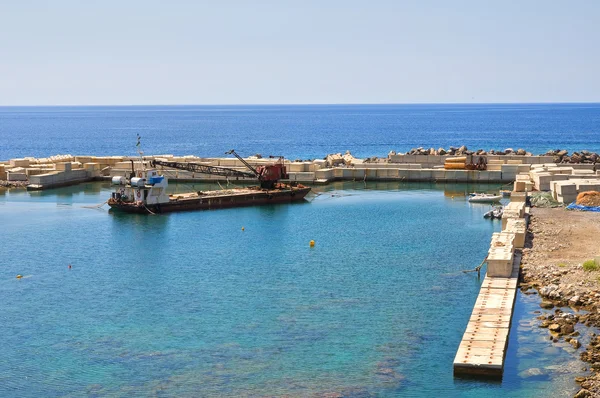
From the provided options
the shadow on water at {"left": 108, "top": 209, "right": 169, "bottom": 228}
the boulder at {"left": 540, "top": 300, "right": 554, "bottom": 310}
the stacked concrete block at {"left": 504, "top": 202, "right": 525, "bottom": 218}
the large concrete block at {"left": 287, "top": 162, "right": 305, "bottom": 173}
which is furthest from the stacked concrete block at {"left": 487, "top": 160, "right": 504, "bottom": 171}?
the boulder at {"left": 540, "top": 300, "right": 554, "bottom": 310}

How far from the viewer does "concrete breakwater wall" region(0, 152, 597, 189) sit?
219 ft

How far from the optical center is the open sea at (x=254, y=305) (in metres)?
23.0

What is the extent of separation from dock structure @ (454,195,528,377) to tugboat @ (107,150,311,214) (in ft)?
78.0

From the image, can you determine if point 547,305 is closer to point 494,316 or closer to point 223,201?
point 494,316

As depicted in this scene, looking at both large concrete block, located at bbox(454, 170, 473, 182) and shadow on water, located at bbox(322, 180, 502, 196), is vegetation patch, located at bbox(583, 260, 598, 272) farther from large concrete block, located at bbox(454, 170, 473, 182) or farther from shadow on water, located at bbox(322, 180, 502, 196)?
large concrete block, located at bbox(454, 170, 473, 182)

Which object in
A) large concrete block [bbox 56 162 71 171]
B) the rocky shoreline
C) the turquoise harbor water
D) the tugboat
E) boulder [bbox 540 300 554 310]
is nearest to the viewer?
the turquoise harbor water

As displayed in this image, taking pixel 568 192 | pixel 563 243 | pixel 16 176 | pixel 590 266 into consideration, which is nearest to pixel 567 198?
pixel 568 192

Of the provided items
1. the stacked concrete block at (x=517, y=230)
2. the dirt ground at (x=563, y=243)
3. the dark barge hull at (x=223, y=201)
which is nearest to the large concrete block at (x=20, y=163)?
the dark barge hull at (x=223, y=201)

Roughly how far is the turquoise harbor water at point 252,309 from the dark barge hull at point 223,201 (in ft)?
5.50

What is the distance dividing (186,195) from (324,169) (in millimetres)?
16645

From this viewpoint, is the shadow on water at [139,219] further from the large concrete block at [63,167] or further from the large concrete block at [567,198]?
the large concrete block at [567,198]

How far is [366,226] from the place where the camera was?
4806 cm

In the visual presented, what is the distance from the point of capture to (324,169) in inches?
2790

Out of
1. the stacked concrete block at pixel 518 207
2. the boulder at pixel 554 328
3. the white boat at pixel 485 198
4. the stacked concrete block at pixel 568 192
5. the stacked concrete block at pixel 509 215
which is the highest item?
the stacked concrete block at pixel 568 192
